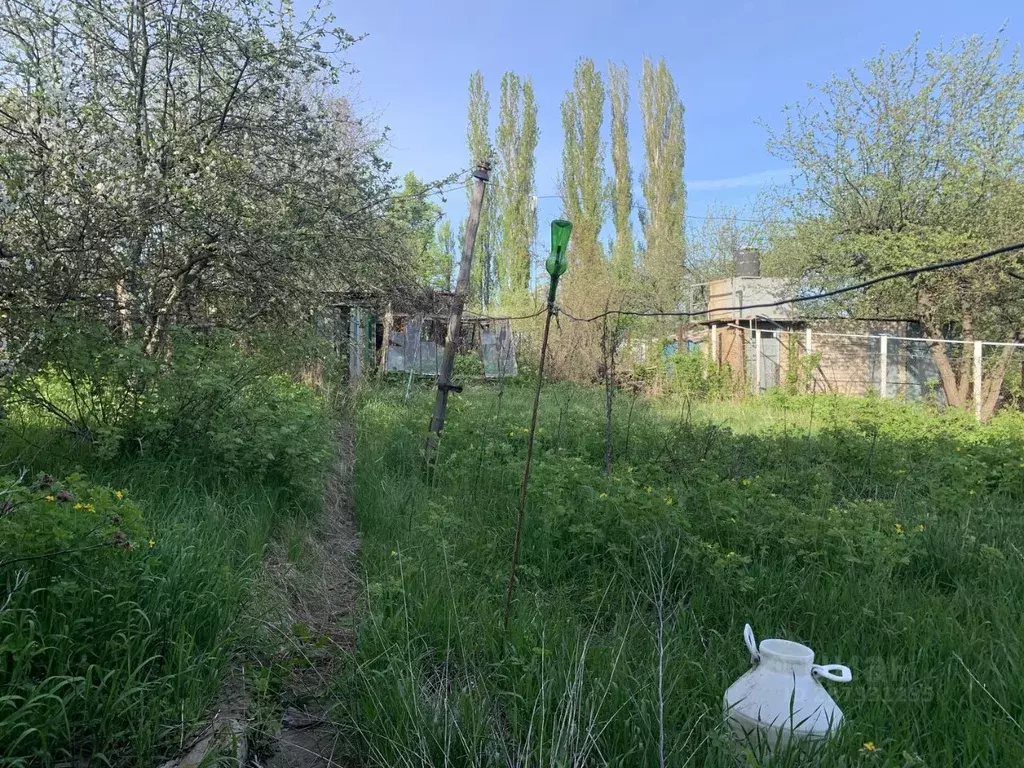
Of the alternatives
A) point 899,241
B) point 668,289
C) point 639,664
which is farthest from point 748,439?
point 668,289

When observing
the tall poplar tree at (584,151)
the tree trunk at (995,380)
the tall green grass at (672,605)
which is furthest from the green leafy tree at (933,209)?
the tall poplar tree at (584,151)

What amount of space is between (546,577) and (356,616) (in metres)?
1.03

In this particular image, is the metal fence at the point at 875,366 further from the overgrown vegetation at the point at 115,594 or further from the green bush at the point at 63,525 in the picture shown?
the green bush at the point at 63,525

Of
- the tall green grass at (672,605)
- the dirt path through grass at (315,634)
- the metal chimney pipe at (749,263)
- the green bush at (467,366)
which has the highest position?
the metal chimney pipe at (749,263)

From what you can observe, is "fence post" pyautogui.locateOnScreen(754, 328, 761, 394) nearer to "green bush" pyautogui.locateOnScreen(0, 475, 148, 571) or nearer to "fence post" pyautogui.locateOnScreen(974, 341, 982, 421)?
"fence post" pyautogui.locateOnScreen(974, 341, 982, 421)

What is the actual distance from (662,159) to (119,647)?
30289 mm

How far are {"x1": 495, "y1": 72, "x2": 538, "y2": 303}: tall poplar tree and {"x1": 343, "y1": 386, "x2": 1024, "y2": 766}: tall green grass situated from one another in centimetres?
2528

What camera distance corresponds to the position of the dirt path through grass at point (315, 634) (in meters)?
2.10

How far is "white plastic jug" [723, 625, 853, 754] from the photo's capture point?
5.75ft

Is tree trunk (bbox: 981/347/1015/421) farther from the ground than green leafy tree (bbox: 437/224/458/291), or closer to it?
closer to it

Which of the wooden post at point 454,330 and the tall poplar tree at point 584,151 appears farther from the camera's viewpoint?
the tall poplar tree at point 584,151

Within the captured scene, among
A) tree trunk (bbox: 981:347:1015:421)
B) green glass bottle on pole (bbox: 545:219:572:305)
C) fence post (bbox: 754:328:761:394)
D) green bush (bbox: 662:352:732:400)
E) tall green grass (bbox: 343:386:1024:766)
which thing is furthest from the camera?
fence post (bbox: 754:328:761:394)

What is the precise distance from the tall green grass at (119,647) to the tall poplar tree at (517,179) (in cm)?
2781

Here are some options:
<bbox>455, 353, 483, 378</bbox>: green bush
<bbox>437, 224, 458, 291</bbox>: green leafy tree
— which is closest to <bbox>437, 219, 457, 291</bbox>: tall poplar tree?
<bbox>437, 224, 458, 291</bbox>: green leafy tree
